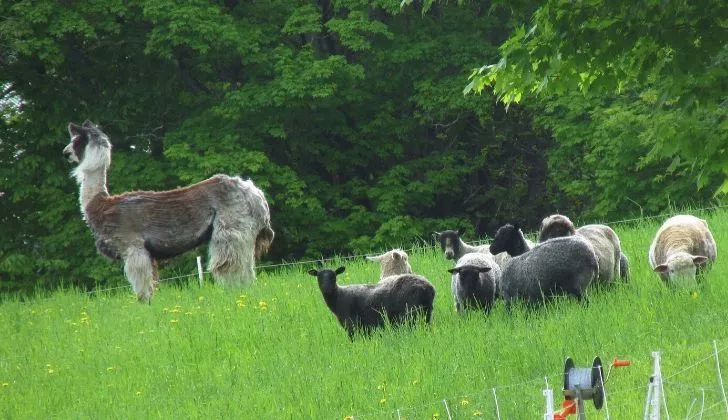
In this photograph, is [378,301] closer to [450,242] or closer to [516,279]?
[516,279]

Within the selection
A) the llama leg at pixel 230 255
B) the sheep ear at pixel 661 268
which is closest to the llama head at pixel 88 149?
→ the llama leg at pixel 230 255

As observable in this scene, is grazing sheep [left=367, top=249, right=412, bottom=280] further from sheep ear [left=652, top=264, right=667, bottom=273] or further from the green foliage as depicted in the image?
the green foliage

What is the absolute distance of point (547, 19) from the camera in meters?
11.4

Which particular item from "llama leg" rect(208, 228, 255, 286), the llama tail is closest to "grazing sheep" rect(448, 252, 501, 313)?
"llama leg" rect(208, 228, 255, 286)

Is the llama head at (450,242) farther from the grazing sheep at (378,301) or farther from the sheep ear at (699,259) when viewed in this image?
the sheep ear at (699,259)

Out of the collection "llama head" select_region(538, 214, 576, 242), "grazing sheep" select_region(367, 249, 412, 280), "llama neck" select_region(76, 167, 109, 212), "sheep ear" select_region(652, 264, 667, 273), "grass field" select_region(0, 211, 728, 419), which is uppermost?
"llama neck" select_region(76, 167, 109, 212)

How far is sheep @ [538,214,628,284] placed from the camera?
53.8 feet

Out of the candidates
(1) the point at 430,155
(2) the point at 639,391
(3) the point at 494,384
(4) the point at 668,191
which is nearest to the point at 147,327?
(3) the point at 494,384

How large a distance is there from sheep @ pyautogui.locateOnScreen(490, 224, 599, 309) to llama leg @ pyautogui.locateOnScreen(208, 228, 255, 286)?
643 cm

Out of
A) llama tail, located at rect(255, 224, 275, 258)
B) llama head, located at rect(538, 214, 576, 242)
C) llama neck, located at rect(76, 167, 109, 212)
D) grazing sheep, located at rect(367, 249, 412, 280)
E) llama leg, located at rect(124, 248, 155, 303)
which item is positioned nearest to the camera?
llama head, located at rect(538, 214, 576, 242)

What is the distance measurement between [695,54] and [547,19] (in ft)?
4.34

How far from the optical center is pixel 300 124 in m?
35.7

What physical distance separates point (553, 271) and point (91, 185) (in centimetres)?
882

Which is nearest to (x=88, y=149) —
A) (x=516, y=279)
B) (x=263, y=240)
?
(x=263, y=240)
